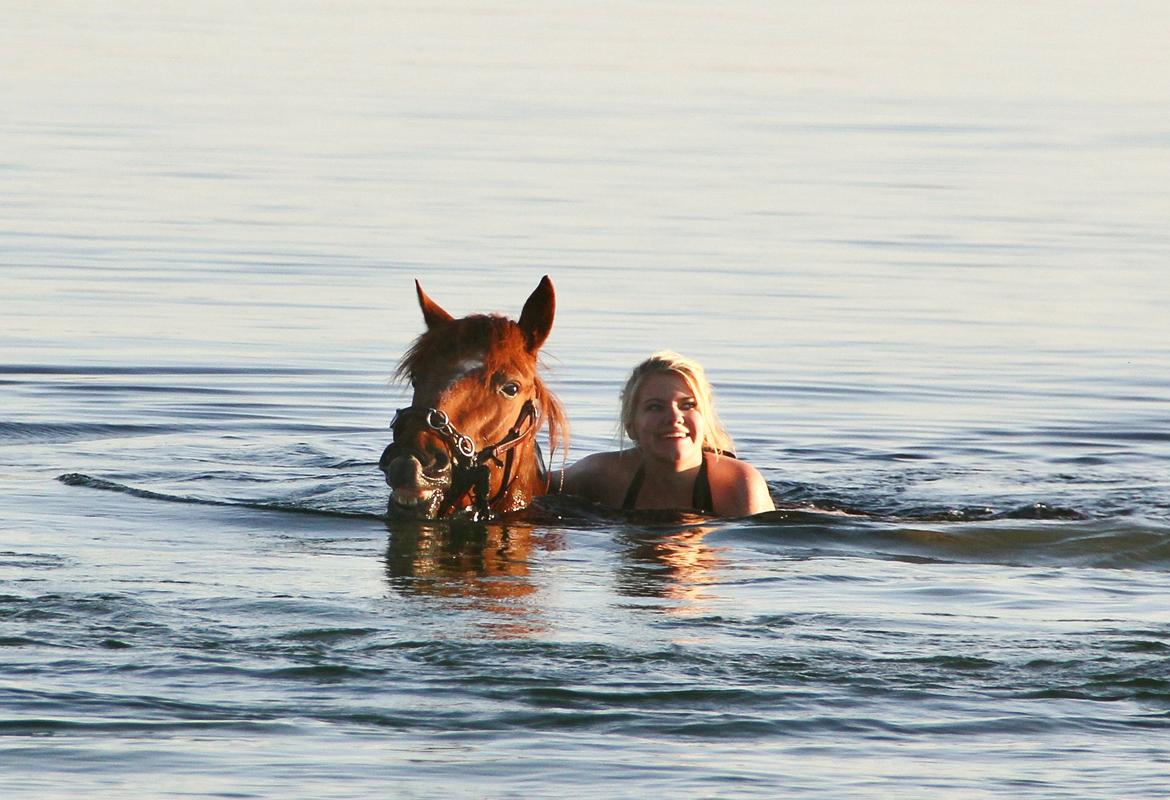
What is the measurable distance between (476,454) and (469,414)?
0.18 m

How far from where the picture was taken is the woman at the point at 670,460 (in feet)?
31.2

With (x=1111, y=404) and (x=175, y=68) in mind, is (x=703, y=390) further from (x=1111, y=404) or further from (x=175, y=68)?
(x=175, y=68)

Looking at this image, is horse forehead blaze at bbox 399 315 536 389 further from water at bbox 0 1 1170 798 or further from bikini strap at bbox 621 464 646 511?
bikini strap at bbox 621 464 646 511

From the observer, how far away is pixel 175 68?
1513 inches

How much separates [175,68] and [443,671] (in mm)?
33077

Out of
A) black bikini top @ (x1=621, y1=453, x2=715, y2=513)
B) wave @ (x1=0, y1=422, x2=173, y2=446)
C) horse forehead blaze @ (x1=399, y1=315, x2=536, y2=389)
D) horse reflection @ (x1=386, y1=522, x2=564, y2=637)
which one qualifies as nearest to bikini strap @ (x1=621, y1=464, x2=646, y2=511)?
black bikini top @ (x1=621, y1=453, x2=715, y2=513)

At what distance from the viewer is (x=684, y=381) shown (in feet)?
31.1

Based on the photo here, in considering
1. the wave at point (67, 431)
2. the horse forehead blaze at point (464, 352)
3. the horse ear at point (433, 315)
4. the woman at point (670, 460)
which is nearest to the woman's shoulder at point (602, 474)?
the woman at point (670, 460)

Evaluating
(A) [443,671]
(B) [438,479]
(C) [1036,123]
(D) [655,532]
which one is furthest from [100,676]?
(C) [1036,123]

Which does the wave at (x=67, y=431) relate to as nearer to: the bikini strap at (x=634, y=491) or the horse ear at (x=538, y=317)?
the bikini strap at (x=634, y=491)

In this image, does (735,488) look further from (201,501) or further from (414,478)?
(201,501)

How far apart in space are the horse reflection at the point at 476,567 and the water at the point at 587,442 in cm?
3

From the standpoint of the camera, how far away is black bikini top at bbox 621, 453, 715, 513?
9.91 meters

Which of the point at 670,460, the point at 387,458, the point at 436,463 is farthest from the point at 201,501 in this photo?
the point at 670,460
